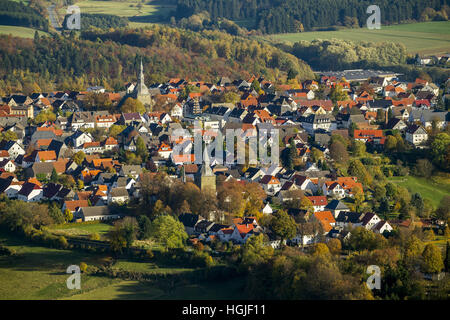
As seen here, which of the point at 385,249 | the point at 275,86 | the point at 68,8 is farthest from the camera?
the point at 68,8

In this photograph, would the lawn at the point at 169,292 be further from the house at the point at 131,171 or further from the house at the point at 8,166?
the house at the point at 8,166

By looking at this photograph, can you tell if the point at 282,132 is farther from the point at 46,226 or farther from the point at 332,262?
the point at 332,262


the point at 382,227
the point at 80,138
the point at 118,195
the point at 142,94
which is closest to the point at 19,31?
the point at 142,94

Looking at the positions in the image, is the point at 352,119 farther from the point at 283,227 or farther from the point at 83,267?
the point at 83,267

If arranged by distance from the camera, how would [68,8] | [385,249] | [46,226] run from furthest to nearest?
[68,8] < [46,226] < [385,249]

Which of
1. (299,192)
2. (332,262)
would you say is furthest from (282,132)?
(332,262)

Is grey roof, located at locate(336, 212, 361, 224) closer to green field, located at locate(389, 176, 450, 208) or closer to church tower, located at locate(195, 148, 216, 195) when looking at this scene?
church tower, located at locate(195, 148, 216, 195)

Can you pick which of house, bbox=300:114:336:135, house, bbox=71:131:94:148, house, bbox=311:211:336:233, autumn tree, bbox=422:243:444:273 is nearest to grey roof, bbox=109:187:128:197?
house, bbox=71:131:94:148
